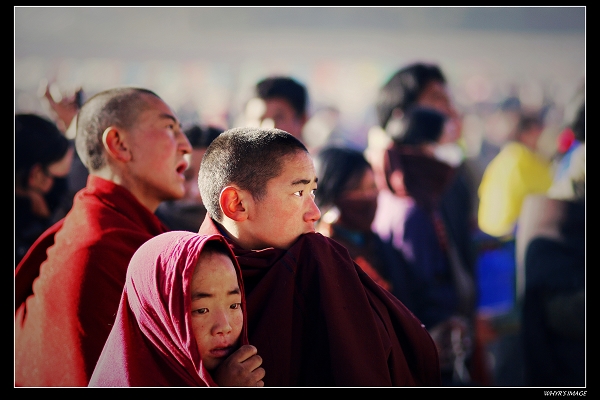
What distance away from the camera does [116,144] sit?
228 cm

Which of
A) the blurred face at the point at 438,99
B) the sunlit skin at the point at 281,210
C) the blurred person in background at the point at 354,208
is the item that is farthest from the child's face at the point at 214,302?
the blurred face at the point at 438,99

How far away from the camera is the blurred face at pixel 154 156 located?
89.0 inches

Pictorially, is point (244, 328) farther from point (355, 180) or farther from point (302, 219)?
point (355, 180)

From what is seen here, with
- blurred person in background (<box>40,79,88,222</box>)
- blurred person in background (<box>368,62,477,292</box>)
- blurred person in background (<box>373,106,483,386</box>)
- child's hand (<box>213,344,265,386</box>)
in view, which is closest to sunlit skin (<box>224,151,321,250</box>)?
child's hand (<box>213,344,265,386</box>)

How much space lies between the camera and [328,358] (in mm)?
1653

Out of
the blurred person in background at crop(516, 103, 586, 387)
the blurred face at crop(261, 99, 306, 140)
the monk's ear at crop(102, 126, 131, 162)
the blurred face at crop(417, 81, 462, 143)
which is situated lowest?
the blurred person in background at crop(516, 103, 586, 387)

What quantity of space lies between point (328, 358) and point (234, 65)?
4.02m

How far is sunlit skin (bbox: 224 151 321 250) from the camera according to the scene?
1.70 m

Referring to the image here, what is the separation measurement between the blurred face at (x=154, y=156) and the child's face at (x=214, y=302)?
2.54ft

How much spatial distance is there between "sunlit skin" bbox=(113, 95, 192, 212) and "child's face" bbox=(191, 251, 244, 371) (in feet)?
2.55

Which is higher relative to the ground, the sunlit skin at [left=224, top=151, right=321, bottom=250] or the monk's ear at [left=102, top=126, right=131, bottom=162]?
the monk's ear at [left=102, top=126, right=131, bottom=162]

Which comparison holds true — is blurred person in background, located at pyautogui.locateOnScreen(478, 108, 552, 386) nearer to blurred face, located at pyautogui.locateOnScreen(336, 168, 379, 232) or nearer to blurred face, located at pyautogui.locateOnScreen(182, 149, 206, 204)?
blurred face, located at pyautogui.locateOnScreen(336, 168, 379, 232)

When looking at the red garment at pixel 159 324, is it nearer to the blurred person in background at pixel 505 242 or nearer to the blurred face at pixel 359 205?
the blurred face at pixel 359 205
